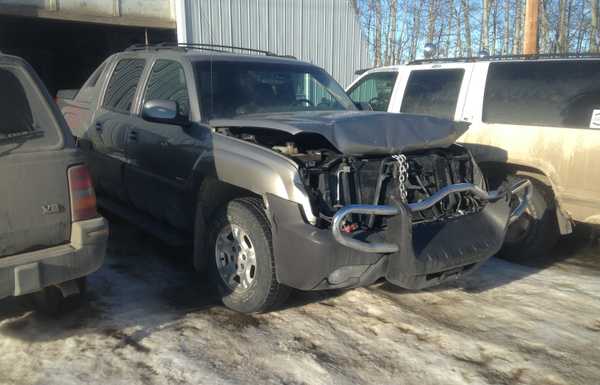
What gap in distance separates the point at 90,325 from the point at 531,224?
13.6 ft

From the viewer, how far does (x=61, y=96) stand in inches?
271

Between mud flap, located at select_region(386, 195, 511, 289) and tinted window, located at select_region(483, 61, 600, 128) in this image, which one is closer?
mud flap, located at select_region(386, 195, 511, 289)

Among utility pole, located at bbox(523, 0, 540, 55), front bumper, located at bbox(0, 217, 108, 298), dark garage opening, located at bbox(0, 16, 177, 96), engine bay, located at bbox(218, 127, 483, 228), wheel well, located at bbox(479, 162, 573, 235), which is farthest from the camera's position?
dark garage opening, located at bbox(0, 16, 177, 96)

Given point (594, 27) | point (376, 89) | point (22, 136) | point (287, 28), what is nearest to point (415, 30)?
point (594, 27)

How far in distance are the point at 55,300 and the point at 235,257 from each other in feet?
4.21

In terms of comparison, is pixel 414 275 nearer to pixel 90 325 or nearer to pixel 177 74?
pixel 90 325

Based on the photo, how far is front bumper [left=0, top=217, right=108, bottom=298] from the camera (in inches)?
113

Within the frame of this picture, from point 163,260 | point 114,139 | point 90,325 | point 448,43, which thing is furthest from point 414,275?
point 448,43

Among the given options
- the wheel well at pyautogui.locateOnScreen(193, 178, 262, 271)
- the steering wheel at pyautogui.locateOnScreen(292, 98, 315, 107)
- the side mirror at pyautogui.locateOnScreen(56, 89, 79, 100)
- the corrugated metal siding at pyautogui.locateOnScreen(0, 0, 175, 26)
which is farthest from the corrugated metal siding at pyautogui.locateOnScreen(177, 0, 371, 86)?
the wheel well at pyautogui.locateOnScreen(193, 178, 262, 271)

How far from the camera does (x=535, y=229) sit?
5.24 m

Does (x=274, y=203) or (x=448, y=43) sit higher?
(x=448, y=43)

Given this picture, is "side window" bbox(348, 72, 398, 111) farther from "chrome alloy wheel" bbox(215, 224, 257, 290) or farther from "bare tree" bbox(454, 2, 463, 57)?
"bare tree" bbox(454, 2, 463, 57)

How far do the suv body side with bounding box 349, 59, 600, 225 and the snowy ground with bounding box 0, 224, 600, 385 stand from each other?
80 centimetres

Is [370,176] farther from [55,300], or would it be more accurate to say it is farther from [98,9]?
[98,9]
